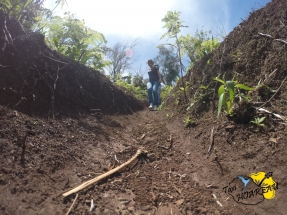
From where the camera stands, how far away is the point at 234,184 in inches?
95.0

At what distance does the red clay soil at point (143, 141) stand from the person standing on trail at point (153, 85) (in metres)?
2.04

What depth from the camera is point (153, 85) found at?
24.1ft

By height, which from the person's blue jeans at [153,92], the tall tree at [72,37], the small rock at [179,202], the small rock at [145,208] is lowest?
the small rock at [145,208]

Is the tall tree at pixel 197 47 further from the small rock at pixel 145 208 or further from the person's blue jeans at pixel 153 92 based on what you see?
the small rock at pixel 145 208

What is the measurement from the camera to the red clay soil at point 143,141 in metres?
2.19

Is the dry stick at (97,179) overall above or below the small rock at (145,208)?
above

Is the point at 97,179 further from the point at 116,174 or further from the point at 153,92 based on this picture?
the point at 153,92

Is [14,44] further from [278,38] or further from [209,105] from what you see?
[278,38]

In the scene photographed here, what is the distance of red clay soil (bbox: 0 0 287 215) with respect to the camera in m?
2.19

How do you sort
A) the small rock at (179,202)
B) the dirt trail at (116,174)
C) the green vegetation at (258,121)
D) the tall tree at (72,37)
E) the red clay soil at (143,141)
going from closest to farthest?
the dirt trail at (116,174) < the red clay soil at (143,141) < the small rock at (179,202) < the green vegetation at (258,121) < the tall tree at (72,37)

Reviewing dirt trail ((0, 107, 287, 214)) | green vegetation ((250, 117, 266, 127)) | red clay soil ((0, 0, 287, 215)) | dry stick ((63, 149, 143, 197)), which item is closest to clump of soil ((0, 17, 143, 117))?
red clay soil ((0, 0, 287, 215))

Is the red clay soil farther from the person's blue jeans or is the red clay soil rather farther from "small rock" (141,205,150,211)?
the person's blue jeans

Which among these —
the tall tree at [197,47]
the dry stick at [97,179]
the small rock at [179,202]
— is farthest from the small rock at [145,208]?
the tall tree at [197,47]

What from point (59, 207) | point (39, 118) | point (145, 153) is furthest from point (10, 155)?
point (145, 153)
